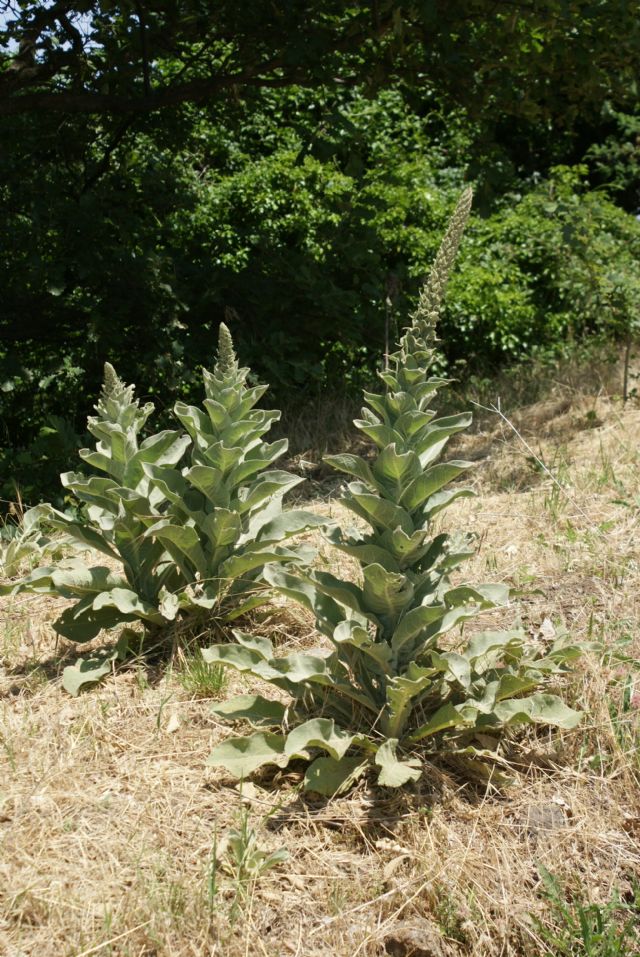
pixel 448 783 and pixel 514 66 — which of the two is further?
pixel 514 66

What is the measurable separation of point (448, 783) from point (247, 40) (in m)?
4.70

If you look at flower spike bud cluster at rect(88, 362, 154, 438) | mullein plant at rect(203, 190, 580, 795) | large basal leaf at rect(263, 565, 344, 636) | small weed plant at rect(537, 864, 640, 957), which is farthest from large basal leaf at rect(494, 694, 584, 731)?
flower spike bud cluster at rect(88, 362, 154, 438)

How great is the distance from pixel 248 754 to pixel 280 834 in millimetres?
232

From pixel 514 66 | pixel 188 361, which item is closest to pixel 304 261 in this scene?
pixel 188 361

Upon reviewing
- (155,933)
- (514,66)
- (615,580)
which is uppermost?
(514,66)

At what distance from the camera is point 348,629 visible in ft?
7.84

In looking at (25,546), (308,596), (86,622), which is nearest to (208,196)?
(25,546)

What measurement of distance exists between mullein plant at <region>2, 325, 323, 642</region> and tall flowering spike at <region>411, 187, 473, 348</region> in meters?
0.74

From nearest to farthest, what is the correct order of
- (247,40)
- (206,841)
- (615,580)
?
(206,841) → (615,580) → (247,40)

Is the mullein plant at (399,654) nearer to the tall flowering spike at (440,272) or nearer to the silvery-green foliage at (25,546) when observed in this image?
the tall flowering spike at (440,272)

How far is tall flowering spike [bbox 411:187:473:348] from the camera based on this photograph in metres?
2.31

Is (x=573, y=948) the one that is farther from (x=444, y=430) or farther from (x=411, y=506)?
(x=444, y=430)

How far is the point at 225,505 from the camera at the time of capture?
3014 millimetres

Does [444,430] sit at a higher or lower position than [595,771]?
higher
